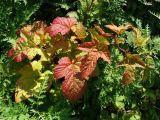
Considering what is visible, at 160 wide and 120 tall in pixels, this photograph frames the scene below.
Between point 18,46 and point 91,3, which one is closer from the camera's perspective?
point 18,46

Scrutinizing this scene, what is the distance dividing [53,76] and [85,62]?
0.34 m

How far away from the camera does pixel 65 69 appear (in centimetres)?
275

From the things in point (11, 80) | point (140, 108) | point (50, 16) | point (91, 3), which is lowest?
point (140, 108)

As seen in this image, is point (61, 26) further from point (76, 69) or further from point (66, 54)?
point (76, 69)

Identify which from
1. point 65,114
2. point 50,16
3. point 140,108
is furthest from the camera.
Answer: point 50,16

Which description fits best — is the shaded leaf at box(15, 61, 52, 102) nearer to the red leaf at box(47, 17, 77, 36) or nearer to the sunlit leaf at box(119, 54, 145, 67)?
the red leaf at box(47, 17, 77, 36)

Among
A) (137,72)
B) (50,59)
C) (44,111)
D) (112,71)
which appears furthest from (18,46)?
(137,72)

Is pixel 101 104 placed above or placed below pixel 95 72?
below

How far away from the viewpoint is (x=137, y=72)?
2.97 meters

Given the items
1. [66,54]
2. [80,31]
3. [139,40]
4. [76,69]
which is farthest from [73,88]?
[139,40]

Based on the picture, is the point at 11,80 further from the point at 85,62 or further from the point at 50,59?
the point at 85,62

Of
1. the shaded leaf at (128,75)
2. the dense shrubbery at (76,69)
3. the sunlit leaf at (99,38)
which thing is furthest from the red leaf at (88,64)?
the shaded leaf at (128,75)

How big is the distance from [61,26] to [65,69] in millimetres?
341

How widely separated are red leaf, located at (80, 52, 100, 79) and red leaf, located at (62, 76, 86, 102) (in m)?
0.08
